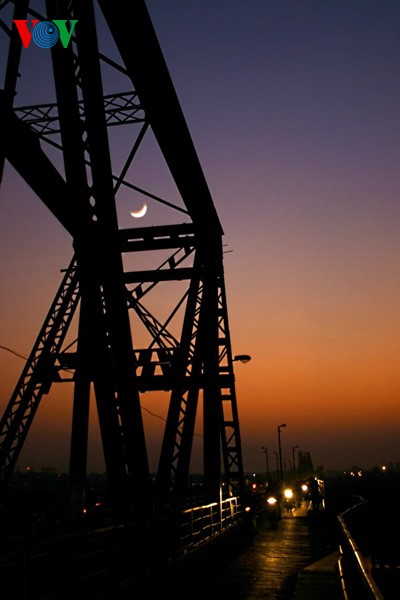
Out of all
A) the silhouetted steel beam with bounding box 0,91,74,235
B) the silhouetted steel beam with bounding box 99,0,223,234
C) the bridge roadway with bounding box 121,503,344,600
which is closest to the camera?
the silhouetted steel beam with bounding box 0,91,74,235

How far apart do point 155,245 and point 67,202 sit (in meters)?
7.33

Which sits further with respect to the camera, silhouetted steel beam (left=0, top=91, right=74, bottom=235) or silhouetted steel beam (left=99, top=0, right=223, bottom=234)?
silhouetted steel beam (left=99, top=0, right=223, bottom=234)

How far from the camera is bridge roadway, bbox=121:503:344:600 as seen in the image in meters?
8.63

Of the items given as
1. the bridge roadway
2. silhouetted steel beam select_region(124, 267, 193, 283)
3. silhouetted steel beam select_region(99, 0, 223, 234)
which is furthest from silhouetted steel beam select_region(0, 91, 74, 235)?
silhouetted steel beam select_region(124, 267, 193, 283)

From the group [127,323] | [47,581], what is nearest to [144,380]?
[47,581]

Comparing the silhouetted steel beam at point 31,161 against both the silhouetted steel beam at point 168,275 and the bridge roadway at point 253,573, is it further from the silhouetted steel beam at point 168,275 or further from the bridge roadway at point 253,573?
the silhouetted steel beam at point 168,275

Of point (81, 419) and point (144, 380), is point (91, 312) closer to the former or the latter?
point (81, 419)

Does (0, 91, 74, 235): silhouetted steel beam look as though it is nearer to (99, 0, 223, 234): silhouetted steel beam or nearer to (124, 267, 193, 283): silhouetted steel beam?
(99, 0, 223, 234): silhouetted steel beam

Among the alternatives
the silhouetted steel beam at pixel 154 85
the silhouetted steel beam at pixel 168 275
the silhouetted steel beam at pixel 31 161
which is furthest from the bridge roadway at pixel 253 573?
the silhouetted steel beam at pixel 154 85

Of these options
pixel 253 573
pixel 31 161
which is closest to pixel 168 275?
pixel 253 573

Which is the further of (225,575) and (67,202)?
(225,575)

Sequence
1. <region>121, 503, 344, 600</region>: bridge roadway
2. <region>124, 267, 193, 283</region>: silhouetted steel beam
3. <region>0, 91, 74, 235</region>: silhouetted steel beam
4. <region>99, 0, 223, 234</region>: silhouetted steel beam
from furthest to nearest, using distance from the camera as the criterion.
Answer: <region>124, 267, 193, 283</region>: silhouetted steel beam < <region>121, 503, 344, 600</region>: bridge roadway < <region>99, 0, 223, 234</region>: silhouetted steel beam < <region>0, 91, 74, 235</region>: silhouetted steel beam

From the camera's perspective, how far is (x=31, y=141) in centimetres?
557

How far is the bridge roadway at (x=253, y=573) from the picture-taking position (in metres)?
8.63
